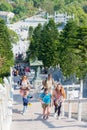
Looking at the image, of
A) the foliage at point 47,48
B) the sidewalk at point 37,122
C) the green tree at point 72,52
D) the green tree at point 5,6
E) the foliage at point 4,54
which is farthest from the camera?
the green tree at point 5,6

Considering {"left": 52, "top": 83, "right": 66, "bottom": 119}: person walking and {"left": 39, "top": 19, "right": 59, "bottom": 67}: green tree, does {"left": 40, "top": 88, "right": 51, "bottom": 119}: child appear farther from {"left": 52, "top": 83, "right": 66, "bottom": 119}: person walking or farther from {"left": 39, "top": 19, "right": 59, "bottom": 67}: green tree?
{"left": 39, "top": 19, "right": 59, "bottom": 67}: green tree

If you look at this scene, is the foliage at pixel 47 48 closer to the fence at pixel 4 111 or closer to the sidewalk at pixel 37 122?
the sidewalk at pixel 37 122

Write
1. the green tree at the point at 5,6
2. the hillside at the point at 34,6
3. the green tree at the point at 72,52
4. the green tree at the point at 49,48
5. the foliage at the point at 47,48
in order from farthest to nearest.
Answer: the green tree at the point at 5,6 < the hillside at the point at 34,6 < the foliage at the point at 47,48 < the green tree at the point at 49,48 < the green tree at the point at 72,52

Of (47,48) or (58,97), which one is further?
(47,48)

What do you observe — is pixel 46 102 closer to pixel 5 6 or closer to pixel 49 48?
pixel 49 48

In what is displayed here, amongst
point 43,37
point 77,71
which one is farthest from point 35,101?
point 43,37

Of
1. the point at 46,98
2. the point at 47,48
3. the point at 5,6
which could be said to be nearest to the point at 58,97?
the point at 46,98

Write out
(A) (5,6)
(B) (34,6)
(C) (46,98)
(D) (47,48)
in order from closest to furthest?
(C) (46,98), (D) (47,48), (A) (5,6), (B) (34,6)

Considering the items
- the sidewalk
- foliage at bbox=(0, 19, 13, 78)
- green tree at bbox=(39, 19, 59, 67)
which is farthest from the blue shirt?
green tree at bbox=(39, 19, 59, 67)

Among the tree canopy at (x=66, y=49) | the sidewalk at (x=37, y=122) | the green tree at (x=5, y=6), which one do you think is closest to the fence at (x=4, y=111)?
the sidewalk at (x=37, y=122)

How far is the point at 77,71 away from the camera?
22.2m

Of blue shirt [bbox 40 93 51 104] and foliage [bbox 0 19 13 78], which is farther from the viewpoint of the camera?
foliage [bbox 0 19 13 78]

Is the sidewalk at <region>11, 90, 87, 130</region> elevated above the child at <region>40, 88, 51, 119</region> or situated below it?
below

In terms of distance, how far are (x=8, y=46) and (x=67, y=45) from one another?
3.54 meters
